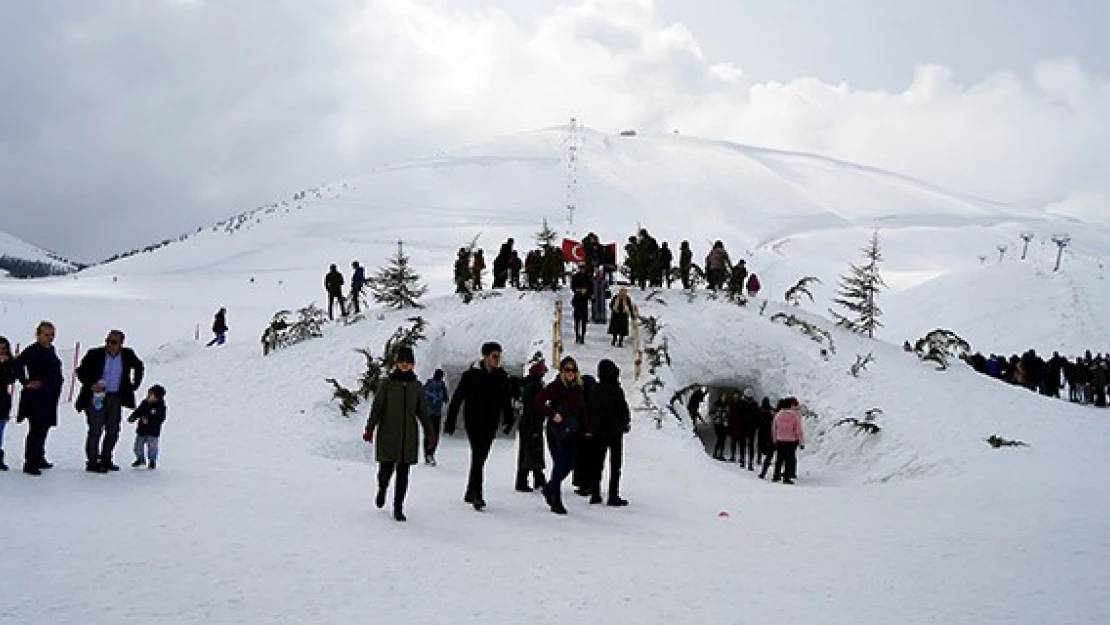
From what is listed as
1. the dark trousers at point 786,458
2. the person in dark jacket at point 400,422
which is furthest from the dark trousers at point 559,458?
the dark trousers at point 786,458

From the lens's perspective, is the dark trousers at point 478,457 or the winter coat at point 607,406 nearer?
the dark trousers at point 478,457

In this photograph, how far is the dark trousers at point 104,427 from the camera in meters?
9.89

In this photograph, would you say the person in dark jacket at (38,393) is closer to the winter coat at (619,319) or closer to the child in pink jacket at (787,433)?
the child in pink jacket at (787,433)

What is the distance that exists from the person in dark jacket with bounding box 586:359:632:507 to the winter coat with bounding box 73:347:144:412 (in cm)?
541

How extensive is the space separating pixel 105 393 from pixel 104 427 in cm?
47

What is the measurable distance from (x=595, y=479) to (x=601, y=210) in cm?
9286

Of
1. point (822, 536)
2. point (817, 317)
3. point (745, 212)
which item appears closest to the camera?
point (822, 536)

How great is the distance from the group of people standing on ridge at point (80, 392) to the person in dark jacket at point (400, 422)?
335 cm

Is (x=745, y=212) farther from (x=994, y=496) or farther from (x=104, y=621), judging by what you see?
(x=104, y=621)

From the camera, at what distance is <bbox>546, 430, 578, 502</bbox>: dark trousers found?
31.9 ft

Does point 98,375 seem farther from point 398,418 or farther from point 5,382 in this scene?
point 398,418

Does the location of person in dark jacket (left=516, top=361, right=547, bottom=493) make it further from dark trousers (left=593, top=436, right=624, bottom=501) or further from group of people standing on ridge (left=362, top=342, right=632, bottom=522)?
dark trousers (left=593, top=436, right=624, bottom=501)

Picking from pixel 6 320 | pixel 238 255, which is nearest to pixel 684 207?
pixel 238 255

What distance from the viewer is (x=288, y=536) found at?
7648 millimetres
